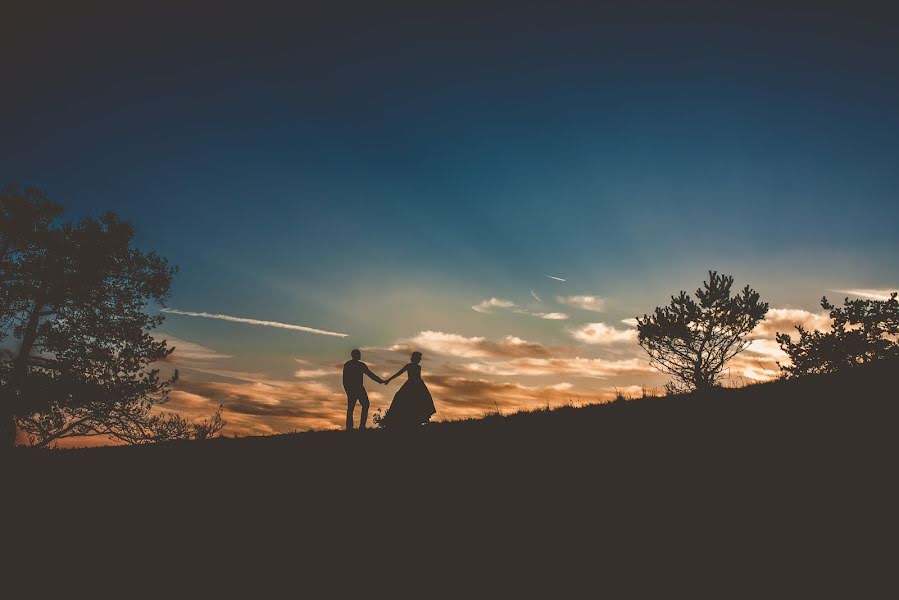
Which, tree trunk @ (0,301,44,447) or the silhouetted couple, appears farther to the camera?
tree trunk @ (0,301,44,447)

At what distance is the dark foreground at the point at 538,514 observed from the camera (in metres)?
4.41

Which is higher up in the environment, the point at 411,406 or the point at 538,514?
the point at 411,406

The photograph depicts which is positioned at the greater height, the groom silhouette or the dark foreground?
the groom silhouette

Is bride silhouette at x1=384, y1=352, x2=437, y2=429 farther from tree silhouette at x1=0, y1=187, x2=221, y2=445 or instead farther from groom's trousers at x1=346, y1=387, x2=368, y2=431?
tree silhouette at x1=0, y1=187, x2=221, y2=445

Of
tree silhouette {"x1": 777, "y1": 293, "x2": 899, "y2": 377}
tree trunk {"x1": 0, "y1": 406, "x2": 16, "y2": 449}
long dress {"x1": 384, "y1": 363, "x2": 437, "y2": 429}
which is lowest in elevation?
tree trunk {"x1": 0, "y1": 406, "x2": 16, "y2": 449}

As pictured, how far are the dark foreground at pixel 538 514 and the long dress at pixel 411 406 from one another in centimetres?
448

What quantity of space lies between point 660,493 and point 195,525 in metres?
6.00

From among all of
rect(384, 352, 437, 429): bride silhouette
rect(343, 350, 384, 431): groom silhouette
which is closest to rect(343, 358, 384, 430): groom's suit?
rect(343, 350, 384, 431): groom silhouette

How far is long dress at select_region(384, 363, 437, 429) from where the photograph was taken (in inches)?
571

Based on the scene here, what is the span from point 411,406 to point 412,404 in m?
0.06

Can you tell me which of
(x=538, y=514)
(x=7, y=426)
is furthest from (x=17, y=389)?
(x=538, y=514)

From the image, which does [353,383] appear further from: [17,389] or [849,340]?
[849,340]

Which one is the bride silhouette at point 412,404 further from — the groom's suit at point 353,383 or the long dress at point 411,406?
the groom's suit at point 353,383

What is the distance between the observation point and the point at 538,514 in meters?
5.75
